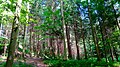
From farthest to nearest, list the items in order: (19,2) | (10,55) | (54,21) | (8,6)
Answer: (54,21)
(8,6)
(19,2)
(10,55)

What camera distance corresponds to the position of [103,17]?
19.6m

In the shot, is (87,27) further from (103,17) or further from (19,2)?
(19,2)

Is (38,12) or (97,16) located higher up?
(38,12)

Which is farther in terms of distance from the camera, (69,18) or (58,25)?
(69,18)

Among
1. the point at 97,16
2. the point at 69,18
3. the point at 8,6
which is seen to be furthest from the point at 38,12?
the point at 8,6

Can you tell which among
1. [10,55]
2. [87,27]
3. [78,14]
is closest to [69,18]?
[78,14]

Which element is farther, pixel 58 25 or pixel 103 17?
pixel 58 25

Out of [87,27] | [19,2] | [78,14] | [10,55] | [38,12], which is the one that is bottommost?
[10,55]

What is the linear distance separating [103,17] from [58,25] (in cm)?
603

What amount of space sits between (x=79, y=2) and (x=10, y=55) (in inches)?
714

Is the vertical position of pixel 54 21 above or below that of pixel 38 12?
below

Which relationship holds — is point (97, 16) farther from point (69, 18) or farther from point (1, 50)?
point (1, 50)

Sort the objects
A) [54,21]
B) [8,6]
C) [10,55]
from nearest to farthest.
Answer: [10,55] < [8,6] < [54,21]

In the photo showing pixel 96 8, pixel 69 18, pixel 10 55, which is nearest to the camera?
pixel 10 55
